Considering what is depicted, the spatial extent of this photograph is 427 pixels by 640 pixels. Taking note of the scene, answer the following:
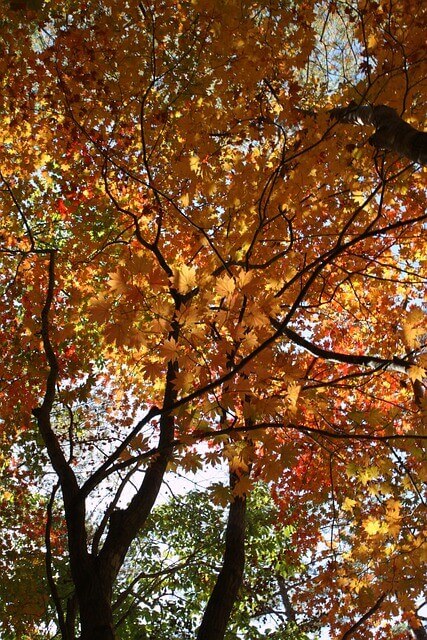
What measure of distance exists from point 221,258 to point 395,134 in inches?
64.3

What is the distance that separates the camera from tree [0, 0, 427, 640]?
9.05 ft

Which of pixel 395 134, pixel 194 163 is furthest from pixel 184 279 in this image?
pixel 395 134

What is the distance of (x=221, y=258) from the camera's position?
9.14 ft

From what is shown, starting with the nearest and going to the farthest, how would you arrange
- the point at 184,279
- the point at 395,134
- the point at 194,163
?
the point at 184,279 < the point at 395,134 < the point at 194,163

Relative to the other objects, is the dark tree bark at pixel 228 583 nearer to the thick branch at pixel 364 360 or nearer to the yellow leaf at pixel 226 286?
the thick branch at pixel 364 360

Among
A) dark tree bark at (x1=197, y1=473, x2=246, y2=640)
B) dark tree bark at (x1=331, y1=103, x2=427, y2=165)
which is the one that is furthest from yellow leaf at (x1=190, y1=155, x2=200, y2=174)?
dark tree bark at (x1=197, y1=473, x2=246, y2=640)

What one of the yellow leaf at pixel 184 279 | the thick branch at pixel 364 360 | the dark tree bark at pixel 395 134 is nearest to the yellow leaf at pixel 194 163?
the dark tree bark at pixel 395 134

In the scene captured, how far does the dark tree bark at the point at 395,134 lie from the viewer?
3.05m

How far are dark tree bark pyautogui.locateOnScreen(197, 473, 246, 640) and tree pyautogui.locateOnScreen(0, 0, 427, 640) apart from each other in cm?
2

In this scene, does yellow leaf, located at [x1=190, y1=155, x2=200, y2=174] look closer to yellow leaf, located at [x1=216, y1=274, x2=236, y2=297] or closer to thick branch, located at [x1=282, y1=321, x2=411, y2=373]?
thick branch, located at [x1=282, y1=321, x2=411, y2=373]

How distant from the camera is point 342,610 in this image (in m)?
6.67

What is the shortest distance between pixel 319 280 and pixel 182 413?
3.88 metres

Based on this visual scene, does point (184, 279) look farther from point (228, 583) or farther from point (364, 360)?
point (228, 583)

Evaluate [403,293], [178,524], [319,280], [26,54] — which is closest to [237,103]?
[319,280]
